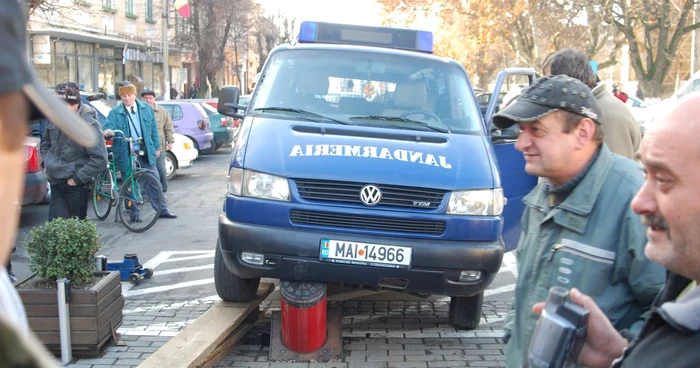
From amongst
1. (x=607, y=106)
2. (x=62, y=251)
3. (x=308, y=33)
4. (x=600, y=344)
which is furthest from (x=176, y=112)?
(x=600, y=344)

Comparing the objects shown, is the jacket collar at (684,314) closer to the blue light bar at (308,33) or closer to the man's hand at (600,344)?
the man's hand at (600,344)

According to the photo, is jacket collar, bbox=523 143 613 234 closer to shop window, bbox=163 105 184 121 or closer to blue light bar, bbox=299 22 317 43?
blue light bar, bbox=299 22 317 43

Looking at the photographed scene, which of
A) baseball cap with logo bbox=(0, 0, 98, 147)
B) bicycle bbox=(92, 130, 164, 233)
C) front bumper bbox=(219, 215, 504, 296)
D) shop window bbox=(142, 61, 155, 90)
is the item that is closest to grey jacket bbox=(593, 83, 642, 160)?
front bumper bbox=(219, 215, 504, 296)

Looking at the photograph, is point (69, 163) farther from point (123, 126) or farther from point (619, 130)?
point (619, 130)

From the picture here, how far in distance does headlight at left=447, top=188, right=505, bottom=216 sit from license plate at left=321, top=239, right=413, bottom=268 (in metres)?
0.43

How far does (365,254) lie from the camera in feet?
15.8

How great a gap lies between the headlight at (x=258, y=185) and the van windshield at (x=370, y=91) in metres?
0.79

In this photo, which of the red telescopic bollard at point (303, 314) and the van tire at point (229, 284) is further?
the van tire at point (229, 284)

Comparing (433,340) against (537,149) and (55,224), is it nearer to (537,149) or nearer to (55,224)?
(55,224)

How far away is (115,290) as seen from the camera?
203 inches

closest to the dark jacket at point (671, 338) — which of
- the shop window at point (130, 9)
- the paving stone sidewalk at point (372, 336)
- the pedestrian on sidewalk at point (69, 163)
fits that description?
the paving stone sidewalk at point (372, 336)

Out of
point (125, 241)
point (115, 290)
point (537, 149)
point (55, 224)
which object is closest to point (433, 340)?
point (115, 290)

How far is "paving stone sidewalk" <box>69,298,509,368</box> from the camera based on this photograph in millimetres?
5164

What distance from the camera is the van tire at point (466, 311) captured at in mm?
5758
